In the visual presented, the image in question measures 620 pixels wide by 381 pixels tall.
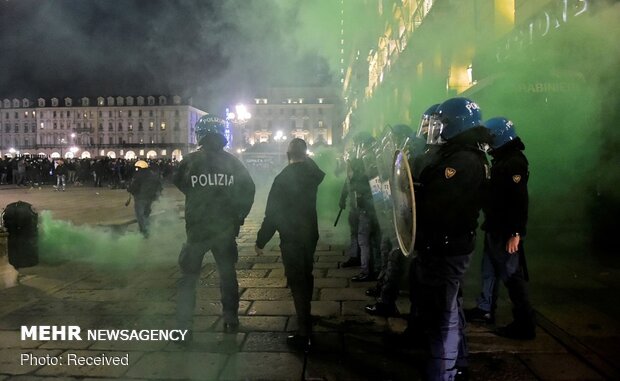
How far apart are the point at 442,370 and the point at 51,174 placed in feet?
117

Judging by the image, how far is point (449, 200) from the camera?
2.51 meters

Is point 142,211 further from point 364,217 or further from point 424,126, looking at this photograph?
point 424,126

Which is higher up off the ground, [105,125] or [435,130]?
[105,125]

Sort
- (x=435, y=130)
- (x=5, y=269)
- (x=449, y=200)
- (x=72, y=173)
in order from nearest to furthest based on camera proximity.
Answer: (x=449, y=200) → (x=435, y=130) → (x=5, y=269) → (x=72, y=173)

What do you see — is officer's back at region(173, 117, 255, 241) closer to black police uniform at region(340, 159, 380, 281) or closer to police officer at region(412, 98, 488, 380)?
police officer at region(412, 98, 488, 380)

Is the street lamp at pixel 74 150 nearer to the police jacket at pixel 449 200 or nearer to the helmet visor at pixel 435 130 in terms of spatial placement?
the helmet visor at pixel 435 130

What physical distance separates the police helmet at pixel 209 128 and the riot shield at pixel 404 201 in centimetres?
160

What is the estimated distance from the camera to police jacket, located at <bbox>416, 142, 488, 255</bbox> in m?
2.51

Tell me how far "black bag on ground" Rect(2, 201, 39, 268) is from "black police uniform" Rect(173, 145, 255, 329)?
131 inches

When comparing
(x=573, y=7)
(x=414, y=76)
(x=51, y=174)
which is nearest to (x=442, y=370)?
(x=573, y=7)

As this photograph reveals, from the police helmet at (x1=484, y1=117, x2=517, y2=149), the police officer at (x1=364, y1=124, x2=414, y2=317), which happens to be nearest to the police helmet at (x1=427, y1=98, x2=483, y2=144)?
the police officer at (x1=364, y1=124, x2=414, y2=317)

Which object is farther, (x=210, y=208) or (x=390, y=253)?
(x=390, y=253)

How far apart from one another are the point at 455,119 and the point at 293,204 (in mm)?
1521

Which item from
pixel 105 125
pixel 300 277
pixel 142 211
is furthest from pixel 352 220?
pixel 105 125
